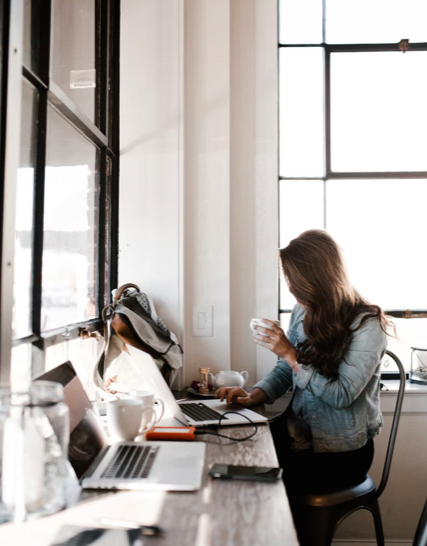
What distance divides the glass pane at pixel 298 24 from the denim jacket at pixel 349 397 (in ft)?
5.04

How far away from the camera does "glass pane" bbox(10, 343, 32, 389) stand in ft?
3.98

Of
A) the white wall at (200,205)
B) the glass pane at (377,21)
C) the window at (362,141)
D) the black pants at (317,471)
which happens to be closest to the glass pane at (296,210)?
the window at (362,141)

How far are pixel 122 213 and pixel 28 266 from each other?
1007mm

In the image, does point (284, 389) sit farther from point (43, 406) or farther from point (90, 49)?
point (90, 49)

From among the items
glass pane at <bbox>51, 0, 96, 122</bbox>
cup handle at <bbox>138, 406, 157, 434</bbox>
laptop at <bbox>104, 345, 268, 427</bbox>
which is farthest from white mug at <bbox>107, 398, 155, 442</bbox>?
glass pane at <bbox>51, 0, 96, 122</bbox>

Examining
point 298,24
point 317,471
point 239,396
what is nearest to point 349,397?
point 317,471

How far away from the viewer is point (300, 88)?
2562 millimetres

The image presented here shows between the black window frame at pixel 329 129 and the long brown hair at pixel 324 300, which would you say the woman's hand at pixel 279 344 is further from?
the black window frame at pixel 329 129

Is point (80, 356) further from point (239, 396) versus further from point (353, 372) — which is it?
point (353, 372)

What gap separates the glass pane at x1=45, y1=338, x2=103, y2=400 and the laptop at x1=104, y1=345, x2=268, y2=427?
4.7 inches

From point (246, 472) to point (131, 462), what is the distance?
0.24 meters

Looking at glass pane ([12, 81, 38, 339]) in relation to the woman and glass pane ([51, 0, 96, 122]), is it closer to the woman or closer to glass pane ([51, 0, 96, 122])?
glass pane ([51, 0, 96, 122])

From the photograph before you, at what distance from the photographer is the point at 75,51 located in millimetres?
1731

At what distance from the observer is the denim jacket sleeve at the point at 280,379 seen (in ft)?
6.46
